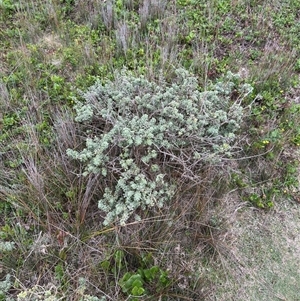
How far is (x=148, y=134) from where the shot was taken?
2572 millimetres

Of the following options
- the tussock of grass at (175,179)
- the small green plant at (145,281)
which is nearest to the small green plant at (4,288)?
the tussock of grass at (175,179)

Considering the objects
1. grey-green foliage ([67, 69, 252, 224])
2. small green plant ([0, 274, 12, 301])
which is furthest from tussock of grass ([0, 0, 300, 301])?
grey-green foliage ([67, 69, 252, 224])

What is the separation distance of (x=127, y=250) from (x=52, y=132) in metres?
1.14

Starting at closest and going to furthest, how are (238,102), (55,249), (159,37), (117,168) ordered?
(55,249)
(117,168)
(238,102)
(159,37)

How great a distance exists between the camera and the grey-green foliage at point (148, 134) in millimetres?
2521

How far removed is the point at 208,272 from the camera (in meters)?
2.53

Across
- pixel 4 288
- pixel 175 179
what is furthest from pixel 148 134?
A: pixel 4 288

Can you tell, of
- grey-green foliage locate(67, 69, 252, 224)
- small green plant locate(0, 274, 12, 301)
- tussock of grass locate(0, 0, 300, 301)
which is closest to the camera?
small green plant locate(0, 274, 12, 301)

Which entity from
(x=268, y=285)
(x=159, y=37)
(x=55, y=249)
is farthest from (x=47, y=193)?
(x=159, y=37)

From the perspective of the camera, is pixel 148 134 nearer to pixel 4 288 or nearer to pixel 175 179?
pixel 175 179

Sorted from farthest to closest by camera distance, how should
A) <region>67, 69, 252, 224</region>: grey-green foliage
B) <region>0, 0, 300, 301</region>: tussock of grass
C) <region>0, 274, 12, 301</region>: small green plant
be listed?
<region>67, 69, 252, 224</region>: grey-green foliage → <region>0, 0, 300, 301</region>: tussock of grass → <region>0, 274, 12, 301</region>: small green plant

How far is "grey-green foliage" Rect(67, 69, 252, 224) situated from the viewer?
2.52 metres

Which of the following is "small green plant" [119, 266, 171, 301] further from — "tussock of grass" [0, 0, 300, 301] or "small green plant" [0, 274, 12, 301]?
"small green plant" [0, 274, 12, 301]

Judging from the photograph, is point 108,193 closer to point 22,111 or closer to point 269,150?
point 22,111
